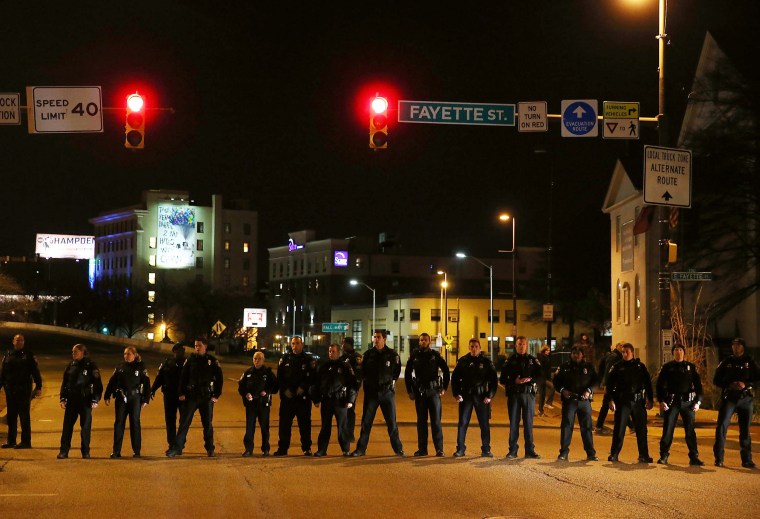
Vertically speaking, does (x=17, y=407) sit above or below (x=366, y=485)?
above

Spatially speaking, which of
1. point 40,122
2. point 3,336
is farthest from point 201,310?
point 40,122

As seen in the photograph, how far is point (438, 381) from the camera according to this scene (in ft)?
56.6

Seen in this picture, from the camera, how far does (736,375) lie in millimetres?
16500

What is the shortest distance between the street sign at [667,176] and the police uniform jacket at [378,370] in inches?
268

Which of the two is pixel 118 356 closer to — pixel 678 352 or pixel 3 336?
pixel 3 336

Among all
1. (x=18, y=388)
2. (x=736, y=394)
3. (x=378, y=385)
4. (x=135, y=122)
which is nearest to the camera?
(x=736, y=394)

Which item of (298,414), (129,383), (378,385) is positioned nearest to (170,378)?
(129,383)

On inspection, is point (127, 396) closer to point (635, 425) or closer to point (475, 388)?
point (475, 388)

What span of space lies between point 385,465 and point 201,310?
106384 mm

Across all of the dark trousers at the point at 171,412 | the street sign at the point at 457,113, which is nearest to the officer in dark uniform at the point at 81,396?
the dark trousers at the point at 171,412

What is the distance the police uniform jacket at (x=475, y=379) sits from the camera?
17391 millimetres

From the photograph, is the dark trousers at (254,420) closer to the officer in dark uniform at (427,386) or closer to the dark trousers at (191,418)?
the dark trousers at (191,418)

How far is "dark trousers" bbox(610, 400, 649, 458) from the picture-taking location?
1658 centimetres

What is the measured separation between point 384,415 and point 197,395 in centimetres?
302
